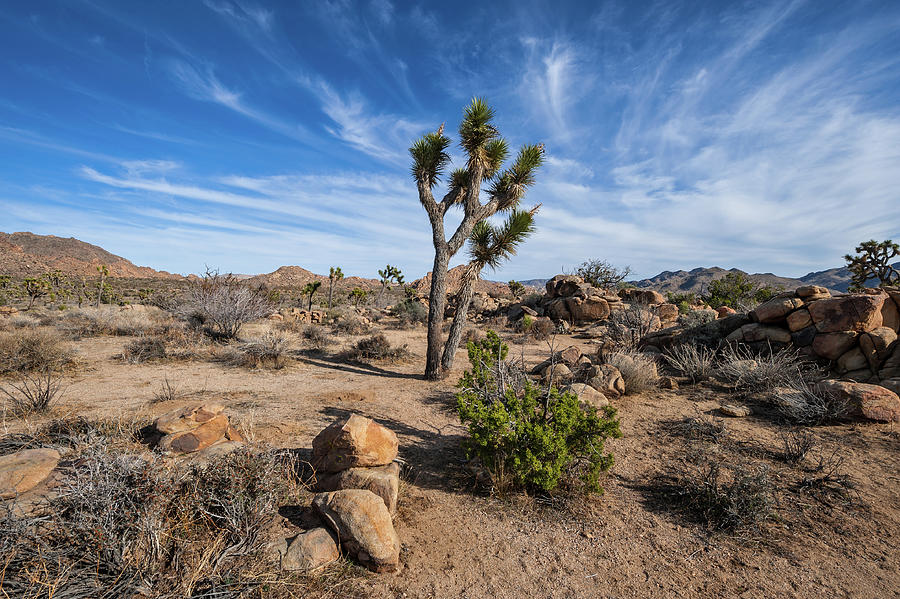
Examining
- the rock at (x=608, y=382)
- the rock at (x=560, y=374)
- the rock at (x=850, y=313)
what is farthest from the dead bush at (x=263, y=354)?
the rock at (x=850, y=313)

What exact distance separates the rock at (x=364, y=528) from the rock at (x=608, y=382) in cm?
558

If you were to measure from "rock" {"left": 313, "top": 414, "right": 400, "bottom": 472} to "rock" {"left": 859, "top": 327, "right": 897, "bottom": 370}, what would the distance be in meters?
9.32

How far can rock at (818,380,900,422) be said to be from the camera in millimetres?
→ 5594

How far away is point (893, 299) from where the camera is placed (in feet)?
25.9

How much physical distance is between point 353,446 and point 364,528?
2.96 feet

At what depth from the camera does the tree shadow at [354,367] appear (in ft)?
31.7

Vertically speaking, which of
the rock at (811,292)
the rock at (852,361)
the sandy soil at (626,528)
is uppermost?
the rock at (811,292)

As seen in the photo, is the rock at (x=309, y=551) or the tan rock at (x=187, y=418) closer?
the rock at (x=309, y=551)

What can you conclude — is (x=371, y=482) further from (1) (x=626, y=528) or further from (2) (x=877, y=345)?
(2) (x=877, y=345)

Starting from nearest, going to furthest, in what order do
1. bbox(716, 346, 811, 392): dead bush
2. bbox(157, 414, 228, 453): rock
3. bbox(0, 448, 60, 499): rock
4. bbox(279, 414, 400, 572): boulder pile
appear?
bbox(279, 414, 400, 572): boulder pile → bbox(0, 448, 60, 499): rock → bbox(157, 414, 228, 453): rock → bbox(716, 346, 811, 392): dead bush

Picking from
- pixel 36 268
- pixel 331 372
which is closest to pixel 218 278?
pixel 331 372

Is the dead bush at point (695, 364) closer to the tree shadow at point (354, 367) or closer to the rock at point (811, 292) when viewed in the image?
the rock at point (811, 292)

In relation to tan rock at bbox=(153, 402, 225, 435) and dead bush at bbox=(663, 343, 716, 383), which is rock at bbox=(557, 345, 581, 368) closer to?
dead bush at bbox=(663, 343, 716, 383)

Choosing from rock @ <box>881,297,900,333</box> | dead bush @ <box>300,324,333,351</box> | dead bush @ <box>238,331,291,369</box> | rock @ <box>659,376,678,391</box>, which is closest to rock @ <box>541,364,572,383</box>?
rock @ <box>659,376,678,391</box>
